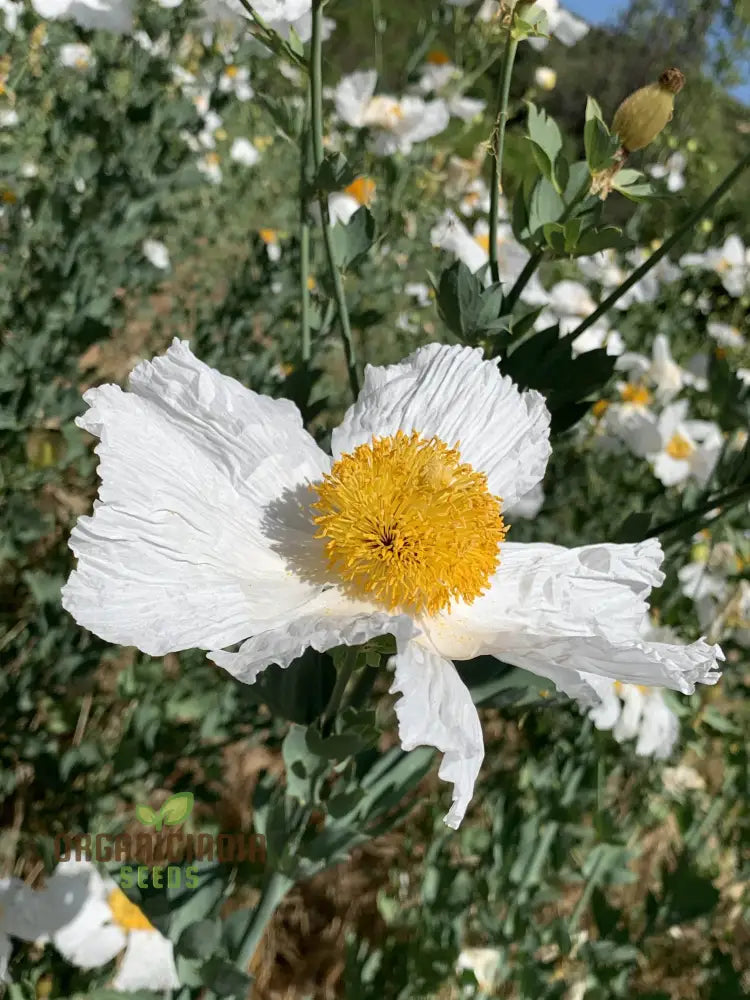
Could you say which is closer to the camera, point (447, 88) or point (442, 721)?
point (442, 721)

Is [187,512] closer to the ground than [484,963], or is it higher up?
higher up

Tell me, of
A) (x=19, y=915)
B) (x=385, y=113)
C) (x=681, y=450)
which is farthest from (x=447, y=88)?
(x=19, y=915)

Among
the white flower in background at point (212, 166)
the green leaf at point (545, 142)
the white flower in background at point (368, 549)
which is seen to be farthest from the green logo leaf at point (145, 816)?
the white flower in background at point (212, 166)

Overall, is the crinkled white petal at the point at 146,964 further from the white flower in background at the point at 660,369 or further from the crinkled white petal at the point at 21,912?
the white flower in background at the point at 660,369

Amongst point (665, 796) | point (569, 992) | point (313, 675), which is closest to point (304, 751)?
point (313, 675)

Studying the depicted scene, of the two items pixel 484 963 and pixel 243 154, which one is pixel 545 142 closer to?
pixel 484 963

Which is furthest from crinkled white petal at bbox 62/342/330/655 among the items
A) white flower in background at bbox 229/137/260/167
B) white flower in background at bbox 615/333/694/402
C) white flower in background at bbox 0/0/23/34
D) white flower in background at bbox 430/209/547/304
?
white flower in background at bbox 229/137/260/167

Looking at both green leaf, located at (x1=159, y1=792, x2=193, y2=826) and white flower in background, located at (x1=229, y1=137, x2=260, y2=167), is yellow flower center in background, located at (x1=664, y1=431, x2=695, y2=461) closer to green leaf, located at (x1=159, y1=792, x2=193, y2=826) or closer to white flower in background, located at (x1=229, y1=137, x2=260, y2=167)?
green leaf, located at (x1=159, y1=792, x2=193, y2=826)
